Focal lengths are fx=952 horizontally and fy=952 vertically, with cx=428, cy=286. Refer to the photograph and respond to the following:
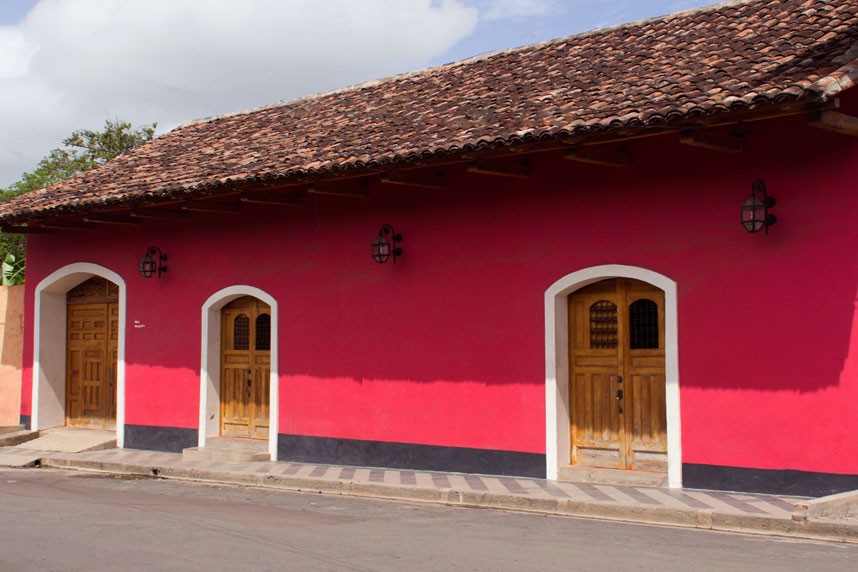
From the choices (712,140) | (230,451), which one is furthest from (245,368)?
(712,140)

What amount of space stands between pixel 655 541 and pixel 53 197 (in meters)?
10.9

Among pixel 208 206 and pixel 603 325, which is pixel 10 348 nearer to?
pixel 208 206

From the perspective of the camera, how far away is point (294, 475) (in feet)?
37.0

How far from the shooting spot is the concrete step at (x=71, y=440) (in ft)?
47.0

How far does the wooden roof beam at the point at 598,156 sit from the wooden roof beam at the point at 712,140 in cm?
88

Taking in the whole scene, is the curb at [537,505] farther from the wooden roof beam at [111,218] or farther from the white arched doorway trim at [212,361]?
the wooden roof beam at [111,218]

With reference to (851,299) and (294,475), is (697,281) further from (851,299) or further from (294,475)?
(294,475)

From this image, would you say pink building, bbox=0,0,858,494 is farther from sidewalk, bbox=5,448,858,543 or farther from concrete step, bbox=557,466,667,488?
sidewalk, bbox=5,448,858,543

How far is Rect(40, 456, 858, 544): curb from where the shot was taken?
7.56 metres

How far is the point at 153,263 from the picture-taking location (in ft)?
47.1

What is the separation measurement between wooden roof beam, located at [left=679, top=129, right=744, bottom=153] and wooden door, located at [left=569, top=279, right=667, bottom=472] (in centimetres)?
174

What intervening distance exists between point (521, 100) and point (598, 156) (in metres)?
1.75

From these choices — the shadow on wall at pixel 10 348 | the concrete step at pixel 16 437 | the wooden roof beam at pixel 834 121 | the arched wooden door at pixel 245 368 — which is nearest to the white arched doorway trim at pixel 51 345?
the concrete step at pixel 16 437

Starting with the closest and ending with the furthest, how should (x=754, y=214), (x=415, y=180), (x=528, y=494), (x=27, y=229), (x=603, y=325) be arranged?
1. (x=754, y=214)
2. (x=528, y=494)
3. (x=603, y=325)
4. (x=415, y=180)
5. (x=27, y=229)
